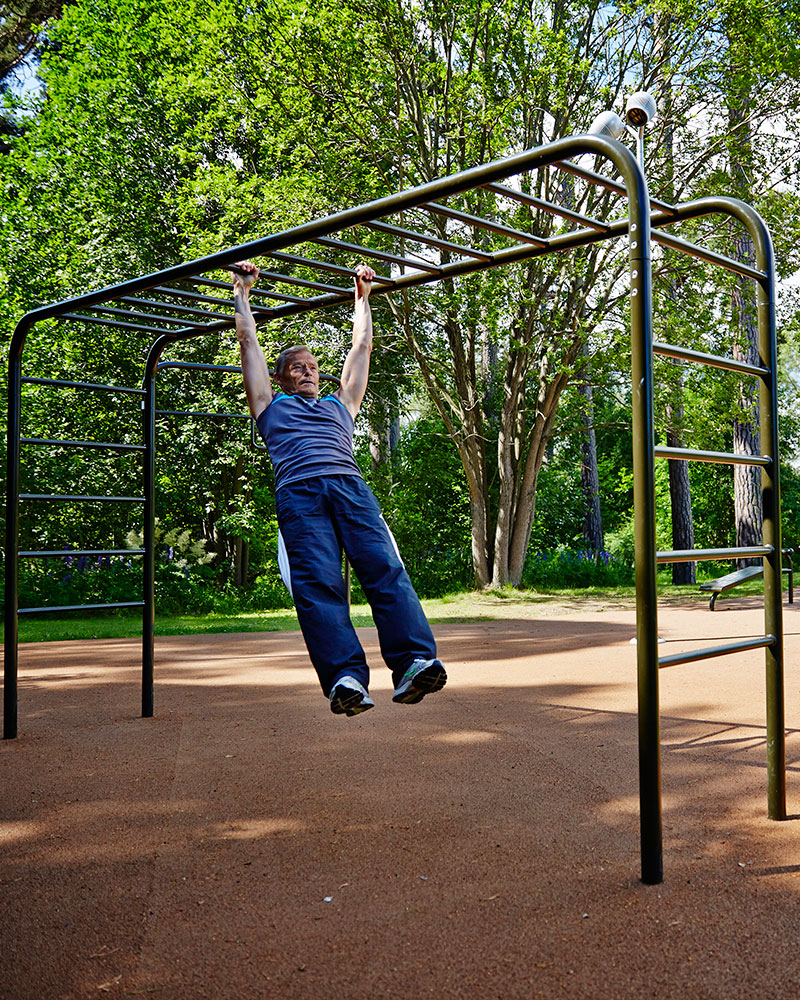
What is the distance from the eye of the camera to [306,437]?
3.48m

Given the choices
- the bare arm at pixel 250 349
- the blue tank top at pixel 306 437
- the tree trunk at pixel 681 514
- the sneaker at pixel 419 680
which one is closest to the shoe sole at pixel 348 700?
the sneaker at pixel 419 680

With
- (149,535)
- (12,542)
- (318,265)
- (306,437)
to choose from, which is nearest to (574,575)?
(149,535)

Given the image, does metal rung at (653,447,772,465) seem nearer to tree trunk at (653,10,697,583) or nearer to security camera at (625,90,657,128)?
security camera at (625,90,657,128)

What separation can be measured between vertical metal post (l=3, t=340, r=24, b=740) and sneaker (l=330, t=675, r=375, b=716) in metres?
2.36

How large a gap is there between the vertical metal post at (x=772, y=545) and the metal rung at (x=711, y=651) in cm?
5

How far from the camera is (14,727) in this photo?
4.77 m

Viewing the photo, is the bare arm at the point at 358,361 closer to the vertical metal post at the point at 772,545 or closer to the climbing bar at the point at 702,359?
the climbing bar at the point at 702,359

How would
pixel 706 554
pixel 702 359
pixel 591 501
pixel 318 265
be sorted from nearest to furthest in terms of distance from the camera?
1. pixel 706 554
2. pixel 702 359
3. pixel 318 265
4. pixel 591 501

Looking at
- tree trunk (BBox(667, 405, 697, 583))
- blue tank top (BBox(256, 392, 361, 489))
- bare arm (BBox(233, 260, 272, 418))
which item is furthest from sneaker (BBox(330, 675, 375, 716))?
tree trunk (BBox(667, 405, 697, 583))

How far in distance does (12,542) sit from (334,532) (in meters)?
2.31

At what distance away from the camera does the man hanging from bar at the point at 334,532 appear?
3.07 metres

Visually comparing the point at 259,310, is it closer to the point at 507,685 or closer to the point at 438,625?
the point at 507,685

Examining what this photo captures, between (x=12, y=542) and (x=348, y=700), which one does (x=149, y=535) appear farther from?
(x=348, y=700)

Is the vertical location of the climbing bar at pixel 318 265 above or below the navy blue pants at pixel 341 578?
above
